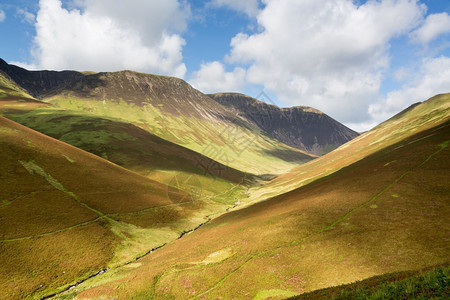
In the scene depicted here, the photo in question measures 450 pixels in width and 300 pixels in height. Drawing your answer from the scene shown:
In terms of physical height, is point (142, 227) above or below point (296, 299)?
below

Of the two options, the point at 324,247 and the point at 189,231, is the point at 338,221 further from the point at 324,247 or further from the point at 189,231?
the point at 189,231

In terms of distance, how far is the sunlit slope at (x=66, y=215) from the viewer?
128ft

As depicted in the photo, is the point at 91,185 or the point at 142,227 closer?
the point at 142,227

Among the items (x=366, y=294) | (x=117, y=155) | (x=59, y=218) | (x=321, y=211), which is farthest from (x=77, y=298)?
(x=117, y=155)

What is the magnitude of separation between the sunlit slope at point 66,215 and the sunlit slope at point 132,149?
26.9m

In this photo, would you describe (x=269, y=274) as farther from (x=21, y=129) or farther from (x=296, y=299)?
(x=21, y=129)

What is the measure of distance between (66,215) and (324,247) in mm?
58275

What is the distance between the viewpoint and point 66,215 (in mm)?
54031

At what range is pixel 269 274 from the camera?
26.2 m

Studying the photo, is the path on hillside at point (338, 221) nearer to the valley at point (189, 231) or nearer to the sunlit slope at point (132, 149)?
the valley at point (189, 231)

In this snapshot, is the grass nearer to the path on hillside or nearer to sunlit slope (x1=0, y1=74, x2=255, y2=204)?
the path on hillside

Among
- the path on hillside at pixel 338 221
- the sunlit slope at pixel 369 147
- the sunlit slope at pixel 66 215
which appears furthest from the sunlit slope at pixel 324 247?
the sunlit slope at pixel 369 147

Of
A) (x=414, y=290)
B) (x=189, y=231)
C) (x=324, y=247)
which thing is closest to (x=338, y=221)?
(x=324, y=247)

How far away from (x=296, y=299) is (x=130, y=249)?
4680 cm
